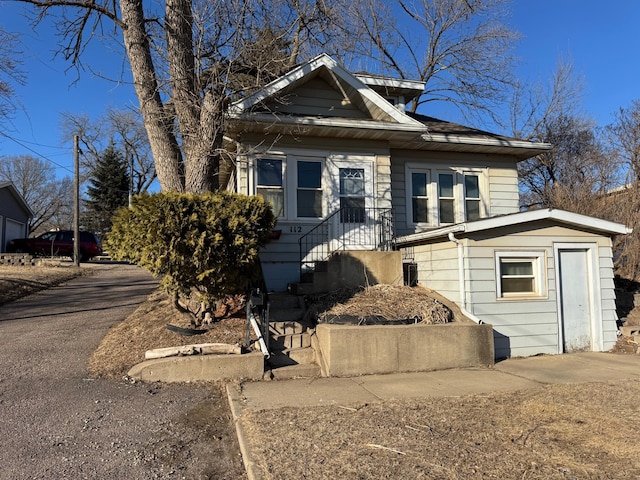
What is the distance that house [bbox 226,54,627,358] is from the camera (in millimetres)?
7965

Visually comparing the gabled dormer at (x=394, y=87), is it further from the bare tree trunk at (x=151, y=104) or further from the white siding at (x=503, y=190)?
the bare tree trunk at (x=151, y=104)

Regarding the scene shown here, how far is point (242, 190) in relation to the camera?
30.8ft

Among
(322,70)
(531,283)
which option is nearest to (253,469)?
(531,283)

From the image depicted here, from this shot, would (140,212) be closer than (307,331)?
Yes

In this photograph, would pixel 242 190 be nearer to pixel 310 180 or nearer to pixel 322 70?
pixel 310 180

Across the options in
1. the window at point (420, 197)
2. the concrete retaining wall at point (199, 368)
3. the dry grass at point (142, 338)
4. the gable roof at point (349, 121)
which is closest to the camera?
the concrete retaining wall at point (199, 368)

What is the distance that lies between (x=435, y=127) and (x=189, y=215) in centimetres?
825

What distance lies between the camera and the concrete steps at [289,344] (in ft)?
20.6

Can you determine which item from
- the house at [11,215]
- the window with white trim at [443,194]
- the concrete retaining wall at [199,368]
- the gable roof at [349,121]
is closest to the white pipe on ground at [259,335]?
the concrete retaining wall at [199,368]

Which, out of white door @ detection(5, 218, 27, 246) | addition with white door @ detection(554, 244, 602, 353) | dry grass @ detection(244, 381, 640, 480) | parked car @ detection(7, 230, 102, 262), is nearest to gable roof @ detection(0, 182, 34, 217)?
white door @ detection(5, 218, 27, 246)

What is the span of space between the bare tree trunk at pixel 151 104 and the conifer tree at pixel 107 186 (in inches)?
1277

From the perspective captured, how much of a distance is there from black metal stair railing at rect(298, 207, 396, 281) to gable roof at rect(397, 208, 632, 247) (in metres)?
1.39

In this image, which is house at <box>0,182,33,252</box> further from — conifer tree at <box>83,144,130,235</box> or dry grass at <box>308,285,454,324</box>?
dry grass at <box>308,285,454,324</box>

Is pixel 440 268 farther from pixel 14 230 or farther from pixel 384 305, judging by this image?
pixel 14 230
